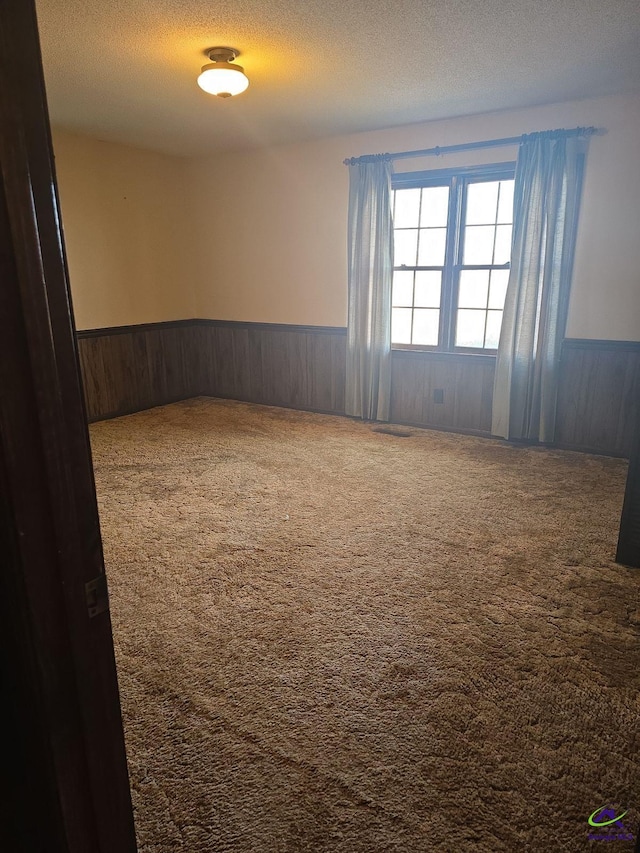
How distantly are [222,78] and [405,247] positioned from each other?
2181 mm

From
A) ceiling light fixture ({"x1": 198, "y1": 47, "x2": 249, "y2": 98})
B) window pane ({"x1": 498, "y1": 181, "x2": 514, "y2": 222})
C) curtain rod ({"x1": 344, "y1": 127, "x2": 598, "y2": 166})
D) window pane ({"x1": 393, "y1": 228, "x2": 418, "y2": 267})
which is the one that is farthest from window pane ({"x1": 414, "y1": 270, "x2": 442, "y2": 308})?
ceiling light fixture ({"x1": 198, "y1": 47, "x2": 249, "y2": 98})

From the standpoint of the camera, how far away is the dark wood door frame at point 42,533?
490mm

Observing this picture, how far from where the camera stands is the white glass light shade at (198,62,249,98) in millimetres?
3057

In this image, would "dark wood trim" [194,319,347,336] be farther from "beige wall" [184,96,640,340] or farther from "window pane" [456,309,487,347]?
Answer: "window pane" [456,309,487,347]

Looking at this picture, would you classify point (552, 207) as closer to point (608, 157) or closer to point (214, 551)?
point (608, 157)

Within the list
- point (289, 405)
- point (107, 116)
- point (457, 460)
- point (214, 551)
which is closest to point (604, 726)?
point (214, 551)

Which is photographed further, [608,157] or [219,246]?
[219,246]

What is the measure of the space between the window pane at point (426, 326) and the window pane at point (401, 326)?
6 centimetres

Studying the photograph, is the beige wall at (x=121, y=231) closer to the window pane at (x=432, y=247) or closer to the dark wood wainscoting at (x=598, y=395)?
the window pane at (x=432, y=247)

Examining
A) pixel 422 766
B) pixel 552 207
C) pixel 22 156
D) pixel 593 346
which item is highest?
pixel 552 207

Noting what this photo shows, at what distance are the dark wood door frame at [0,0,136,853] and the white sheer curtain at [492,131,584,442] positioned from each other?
13.3 ft

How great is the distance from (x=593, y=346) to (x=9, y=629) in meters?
4.29

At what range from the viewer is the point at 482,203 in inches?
172

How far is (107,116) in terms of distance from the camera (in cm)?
416
